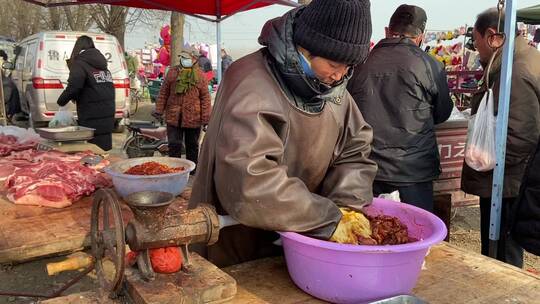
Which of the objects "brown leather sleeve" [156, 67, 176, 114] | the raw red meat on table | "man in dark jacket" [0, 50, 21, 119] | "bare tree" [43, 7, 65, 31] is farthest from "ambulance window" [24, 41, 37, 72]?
"bare tree" [43, 7, 65, 31]

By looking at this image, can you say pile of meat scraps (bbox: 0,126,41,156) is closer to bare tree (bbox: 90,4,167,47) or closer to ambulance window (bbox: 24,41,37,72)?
ambulance window (bbox: 24,41,37,72)

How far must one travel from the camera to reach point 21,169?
3771mm

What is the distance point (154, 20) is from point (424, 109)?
85.6 ft

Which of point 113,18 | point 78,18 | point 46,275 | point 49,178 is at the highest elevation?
point 78,18

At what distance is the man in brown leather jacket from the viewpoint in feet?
5.21

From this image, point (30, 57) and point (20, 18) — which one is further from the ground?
point (20, 18)

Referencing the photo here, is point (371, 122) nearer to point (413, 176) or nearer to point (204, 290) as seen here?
point (413, 176)

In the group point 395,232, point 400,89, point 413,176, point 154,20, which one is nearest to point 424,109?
point 400,89

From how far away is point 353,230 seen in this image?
5.78 feet

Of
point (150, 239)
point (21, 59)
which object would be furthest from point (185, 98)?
point (21, 59)

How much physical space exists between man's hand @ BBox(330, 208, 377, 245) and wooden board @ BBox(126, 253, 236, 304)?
41cm

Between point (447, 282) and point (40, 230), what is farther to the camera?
point (40, 230)

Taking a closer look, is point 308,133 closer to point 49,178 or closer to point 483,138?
point 483,138

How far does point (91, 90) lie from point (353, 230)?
16.4ft
